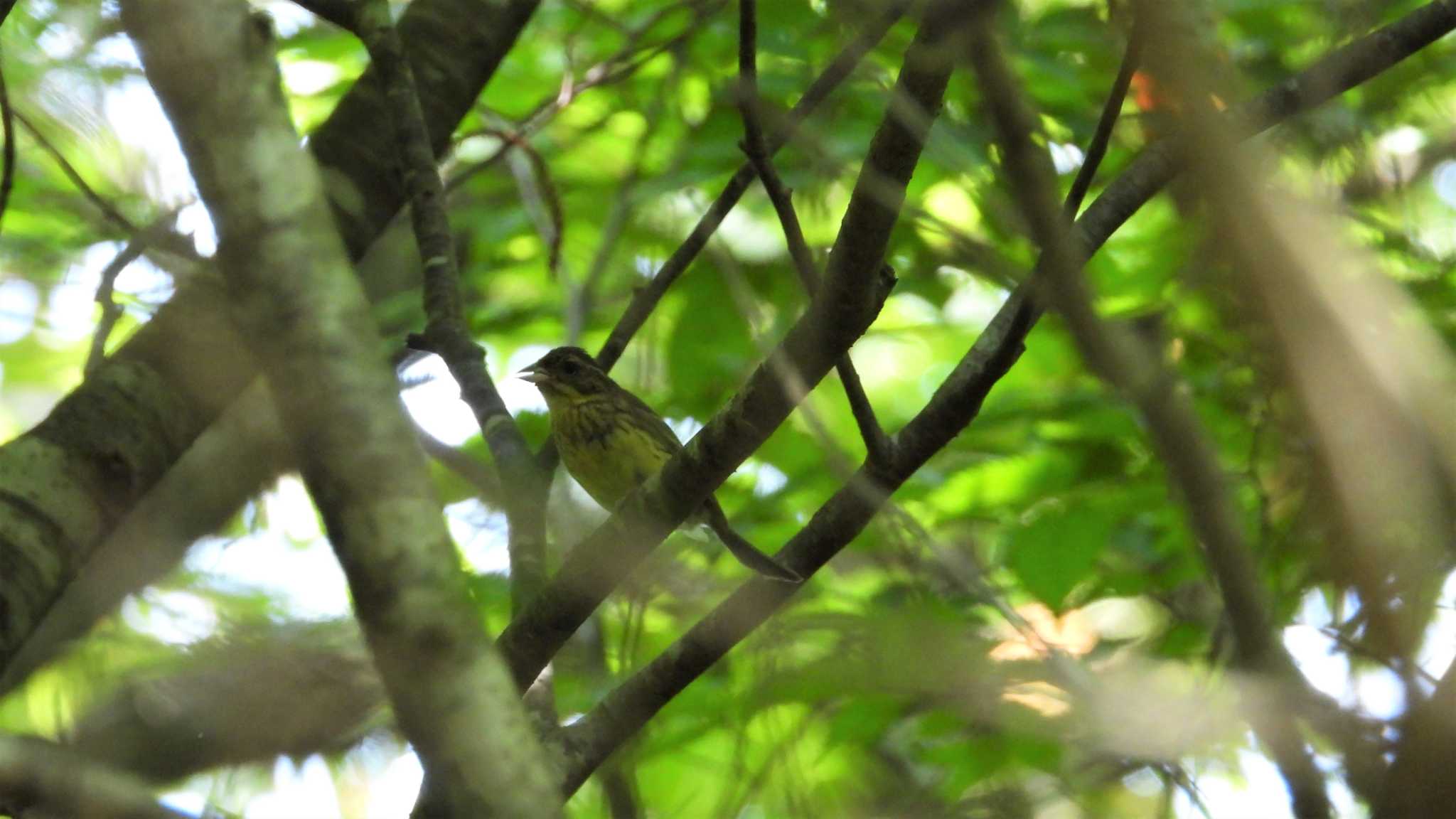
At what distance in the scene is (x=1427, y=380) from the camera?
158 centimetres

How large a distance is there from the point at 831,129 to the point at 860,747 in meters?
1.82

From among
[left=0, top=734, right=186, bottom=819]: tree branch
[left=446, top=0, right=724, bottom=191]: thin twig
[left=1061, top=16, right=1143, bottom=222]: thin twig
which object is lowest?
[left=0, top=734, right=186, bottom=819]: tree branch

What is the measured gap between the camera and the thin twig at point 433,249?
4160mm

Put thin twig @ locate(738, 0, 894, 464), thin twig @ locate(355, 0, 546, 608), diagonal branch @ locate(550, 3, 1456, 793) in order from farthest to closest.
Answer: thin twig @ locate(355, 0, 546, 608)
thin twig @ locate(738, 0, 894, 464)
diagonal branch @ locate(550, 3, 1456, 793)

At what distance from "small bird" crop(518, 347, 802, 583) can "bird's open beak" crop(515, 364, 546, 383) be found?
0.13ft

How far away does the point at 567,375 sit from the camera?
548 cm

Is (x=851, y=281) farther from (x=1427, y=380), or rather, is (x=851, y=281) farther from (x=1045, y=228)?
(x=1045, y=228)

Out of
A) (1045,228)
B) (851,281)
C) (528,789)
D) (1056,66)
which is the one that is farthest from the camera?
(1056,66)

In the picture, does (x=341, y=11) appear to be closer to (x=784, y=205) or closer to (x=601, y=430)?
(x=601, y=430)

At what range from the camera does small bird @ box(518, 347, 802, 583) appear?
534 cm

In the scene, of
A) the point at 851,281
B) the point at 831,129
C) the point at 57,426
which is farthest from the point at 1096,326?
the point at 831,129

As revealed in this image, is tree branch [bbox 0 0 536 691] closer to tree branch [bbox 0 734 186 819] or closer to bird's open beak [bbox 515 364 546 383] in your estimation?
bird's open beak [bbox 515 364 546 383]

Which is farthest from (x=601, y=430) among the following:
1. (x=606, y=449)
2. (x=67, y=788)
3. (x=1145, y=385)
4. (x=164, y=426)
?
(x=1145, y=385)

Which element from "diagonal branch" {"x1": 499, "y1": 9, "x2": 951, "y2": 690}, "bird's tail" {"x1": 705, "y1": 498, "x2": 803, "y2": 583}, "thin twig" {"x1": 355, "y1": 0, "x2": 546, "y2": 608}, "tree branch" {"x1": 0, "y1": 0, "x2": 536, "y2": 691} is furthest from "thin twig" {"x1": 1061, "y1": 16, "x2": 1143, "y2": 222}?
"tree branch" {"x1": 0, "y1": 0, "x2": 536, "y2": 691}
